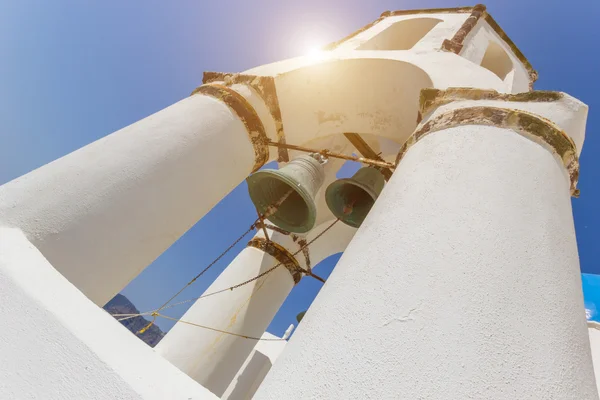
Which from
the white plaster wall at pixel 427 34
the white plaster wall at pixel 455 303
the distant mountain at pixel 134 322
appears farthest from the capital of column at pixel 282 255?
the distant mountain at pixel 134 322

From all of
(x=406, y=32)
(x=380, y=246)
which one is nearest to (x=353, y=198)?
(x=380, y=246)

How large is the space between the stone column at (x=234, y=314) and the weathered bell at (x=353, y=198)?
154 cm

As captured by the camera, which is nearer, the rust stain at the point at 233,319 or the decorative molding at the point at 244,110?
the decorative molding at the point at 244,110

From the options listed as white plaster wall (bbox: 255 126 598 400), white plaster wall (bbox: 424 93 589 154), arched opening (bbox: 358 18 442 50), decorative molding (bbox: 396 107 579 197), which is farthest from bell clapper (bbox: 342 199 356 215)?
arched opening (bbox: 358 18 442 50)

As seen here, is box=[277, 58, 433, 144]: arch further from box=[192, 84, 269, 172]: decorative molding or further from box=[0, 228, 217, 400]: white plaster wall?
box=[0, 228, 217, 400]: white plaster wall

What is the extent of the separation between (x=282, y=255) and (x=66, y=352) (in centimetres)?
419

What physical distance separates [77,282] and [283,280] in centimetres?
341

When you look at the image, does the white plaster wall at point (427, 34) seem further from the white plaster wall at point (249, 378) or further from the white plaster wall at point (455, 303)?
the white plaster wall at point (249, 378)

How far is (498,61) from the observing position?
818 cm

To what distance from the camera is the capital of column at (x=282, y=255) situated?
554cm

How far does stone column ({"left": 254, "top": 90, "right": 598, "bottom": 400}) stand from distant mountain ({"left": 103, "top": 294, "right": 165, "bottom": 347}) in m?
31.3

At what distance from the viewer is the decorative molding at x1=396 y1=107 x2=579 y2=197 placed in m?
2.11

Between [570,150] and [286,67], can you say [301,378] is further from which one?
[286,67]

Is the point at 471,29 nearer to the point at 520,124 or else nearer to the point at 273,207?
the point at 273,207
